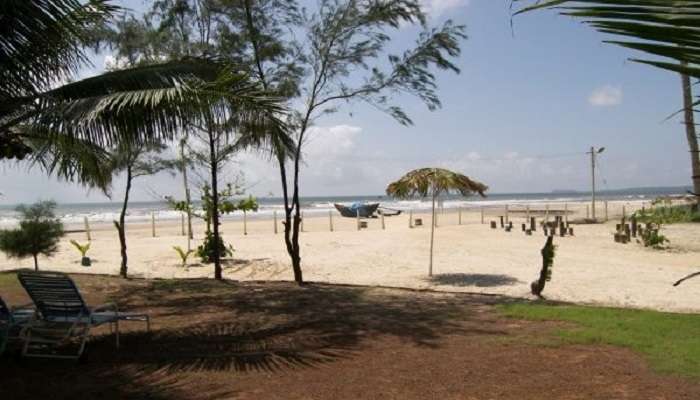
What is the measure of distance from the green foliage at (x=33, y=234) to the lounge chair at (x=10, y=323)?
8.79 m

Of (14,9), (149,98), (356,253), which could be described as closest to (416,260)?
(356,253)

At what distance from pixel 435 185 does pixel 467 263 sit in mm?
3842

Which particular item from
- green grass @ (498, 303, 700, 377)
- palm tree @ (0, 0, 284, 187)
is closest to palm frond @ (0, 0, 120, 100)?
palm tree @ (0, 0, 284, 187)

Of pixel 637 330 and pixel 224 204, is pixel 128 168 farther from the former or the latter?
pixel 637 330

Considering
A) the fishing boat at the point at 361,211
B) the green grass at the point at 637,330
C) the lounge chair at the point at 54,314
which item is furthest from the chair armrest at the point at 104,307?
the fishing boat at the point at 361,211

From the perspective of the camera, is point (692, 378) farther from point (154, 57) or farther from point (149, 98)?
point (154, 57)

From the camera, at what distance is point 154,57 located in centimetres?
1272

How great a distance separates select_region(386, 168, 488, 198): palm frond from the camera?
1338 cm

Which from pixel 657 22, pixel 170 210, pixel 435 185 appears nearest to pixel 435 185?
pixel 435 185

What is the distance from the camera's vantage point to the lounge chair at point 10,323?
19.7 ft

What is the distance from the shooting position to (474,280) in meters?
13.6

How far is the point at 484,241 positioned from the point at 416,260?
18.8 ft

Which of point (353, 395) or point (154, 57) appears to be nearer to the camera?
point (353, 395)

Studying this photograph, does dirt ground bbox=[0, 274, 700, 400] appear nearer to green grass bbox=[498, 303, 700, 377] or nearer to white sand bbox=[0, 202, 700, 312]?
green grass bbox=[498, 303, 700, 377]
